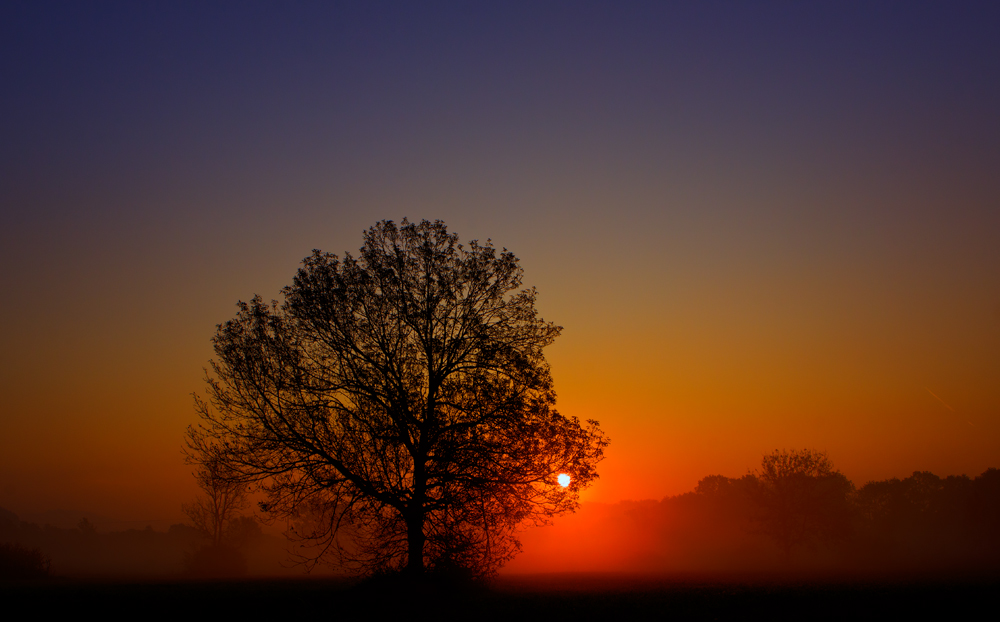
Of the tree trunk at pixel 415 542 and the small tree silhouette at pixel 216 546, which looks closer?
the tree trunk at pixel 415 542

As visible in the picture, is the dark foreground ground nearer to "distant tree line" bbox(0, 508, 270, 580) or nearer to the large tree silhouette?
the large tree silhouette

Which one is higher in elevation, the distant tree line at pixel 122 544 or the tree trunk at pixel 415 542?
the tree trunk at pixel 415 542

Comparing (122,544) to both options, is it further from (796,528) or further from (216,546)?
(796,528)

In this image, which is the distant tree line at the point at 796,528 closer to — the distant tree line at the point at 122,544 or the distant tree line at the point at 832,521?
the distant tree line at the point at 832,521

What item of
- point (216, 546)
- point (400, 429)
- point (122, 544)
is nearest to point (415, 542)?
point (400, 429)

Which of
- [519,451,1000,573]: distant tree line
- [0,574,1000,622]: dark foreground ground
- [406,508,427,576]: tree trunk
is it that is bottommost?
[519,451,1000,573]: distant tree line

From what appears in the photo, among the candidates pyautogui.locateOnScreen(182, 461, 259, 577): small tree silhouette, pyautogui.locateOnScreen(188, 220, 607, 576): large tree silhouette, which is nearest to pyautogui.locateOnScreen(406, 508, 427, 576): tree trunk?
pyautogui.locateOnScreen(188, 220, 607, 576): large tree silhouette

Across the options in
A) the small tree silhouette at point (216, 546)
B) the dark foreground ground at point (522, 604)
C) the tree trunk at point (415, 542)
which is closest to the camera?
the dark foreground ground at point (522, 604)

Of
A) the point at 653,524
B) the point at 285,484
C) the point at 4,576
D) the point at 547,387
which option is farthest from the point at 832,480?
the point at 4,576

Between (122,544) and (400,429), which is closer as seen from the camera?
(400,429)

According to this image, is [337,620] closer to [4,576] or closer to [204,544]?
[4,576]

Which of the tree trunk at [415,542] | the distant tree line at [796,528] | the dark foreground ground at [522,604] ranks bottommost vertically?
the distant tree line at [796,528]

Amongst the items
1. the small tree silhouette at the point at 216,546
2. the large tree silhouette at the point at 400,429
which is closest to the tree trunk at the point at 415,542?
the large tree silhouette at the point at 400,429

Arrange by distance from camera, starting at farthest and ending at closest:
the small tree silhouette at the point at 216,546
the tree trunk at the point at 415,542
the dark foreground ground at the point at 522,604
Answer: the small tree silhouette at the point at 216,546 → the tree trunk at the point at 415,542 → the dark foreground ground at the point at 522,604
